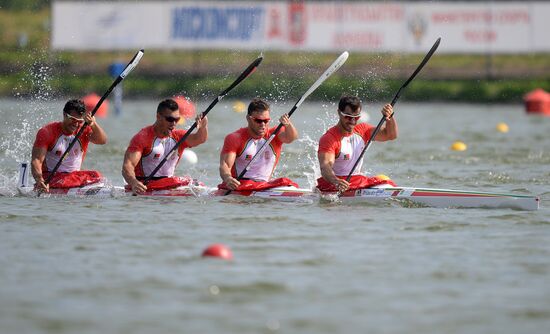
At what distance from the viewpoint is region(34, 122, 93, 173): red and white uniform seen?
12.8 metres

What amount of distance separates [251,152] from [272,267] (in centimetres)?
395

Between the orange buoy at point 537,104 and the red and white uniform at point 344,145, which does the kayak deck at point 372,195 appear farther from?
the orange buoy at point 537,104

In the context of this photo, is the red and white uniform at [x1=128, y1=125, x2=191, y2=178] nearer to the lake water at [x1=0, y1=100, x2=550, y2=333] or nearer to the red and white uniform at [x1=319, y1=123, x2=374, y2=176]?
the lake water at [x1=0, y1=100, x2=550, y2=333]

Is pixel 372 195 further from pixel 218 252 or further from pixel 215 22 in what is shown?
pixel 215 22

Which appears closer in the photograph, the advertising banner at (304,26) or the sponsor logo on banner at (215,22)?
the advertising banner at (304,26)

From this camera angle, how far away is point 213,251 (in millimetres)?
8922

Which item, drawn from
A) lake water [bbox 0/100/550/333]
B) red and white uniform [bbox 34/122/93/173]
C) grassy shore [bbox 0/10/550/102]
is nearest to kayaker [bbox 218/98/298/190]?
lake water [bbox 0/100/550/333]

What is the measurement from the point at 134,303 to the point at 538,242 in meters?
4.04

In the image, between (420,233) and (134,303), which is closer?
(134,303)

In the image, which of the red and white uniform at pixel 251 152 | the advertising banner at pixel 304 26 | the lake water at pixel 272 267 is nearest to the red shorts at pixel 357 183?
the lake water at pixel 272 267

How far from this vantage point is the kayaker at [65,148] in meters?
12.6

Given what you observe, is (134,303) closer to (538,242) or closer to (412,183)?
(538,242)

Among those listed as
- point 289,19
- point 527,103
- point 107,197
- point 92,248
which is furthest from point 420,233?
point 289,19

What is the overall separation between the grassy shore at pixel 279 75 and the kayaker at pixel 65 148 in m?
16.1
